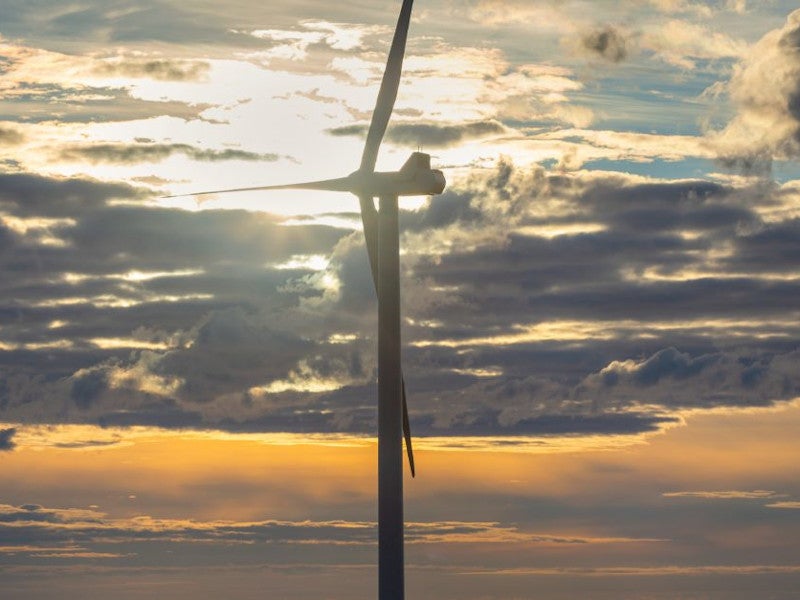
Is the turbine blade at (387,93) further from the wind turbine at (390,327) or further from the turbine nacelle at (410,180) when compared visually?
the turbine nacelle at (410,180)

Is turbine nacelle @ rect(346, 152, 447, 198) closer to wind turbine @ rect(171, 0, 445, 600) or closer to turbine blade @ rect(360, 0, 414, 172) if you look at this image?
wind turbine @ rect(171, 0, 445, 600)

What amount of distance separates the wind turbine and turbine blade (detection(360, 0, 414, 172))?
67 mm

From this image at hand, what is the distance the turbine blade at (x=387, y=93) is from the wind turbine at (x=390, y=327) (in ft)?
0.22

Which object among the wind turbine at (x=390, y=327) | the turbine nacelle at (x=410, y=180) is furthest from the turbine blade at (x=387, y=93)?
the turbine nacelle at (x=410, y=180)

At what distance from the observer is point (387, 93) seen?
256ft

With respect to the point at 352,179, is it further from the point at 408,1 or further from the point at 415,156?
the point at 408,1

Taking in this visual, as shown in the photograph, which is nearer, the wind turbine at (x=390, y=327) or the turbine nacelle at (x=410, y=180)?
the wind turbine at (x=390, y=327)

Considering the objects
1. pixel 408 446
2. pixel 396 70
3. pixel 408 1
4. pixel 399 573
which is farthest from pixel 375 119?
pixel 399 573

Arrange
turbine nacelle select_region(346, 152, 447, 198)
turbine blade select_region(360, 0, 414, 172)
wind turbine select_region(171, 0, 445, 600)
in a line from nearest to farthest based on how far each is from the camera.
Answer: wind turbine select_region(171, 0, 445, 600) < turbine nacelle select_region(346, 152, 447, 198) < turbine blade select_region(360, 0, 414, 172)

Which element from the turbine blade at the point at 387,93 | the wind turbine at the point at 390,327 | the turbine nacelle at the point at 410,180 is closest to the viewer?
the wind turbine at the point at 390,327

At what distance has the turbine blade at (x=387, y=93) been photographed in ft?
256

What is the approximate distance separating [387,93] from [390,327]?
55.6ft

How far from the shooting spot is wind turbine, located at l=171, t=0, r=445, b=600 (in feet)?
230

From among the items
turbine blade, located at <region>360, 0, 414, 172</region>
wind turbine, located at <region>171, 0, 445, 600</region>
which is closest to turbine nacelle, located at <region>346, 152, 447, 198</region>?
wind turbine, located at <region>171, 0, 445, 600</region>
